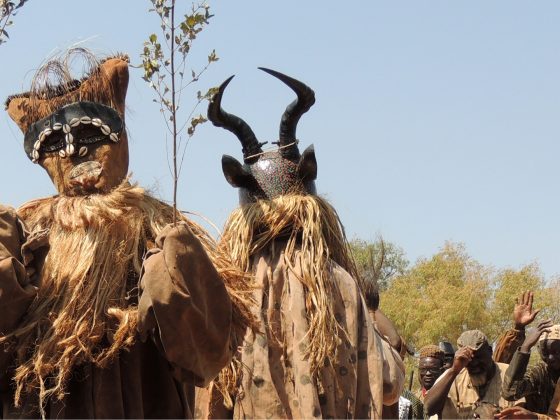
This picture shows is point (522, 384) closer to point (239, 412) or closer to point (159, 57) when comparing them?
point (239, 412)

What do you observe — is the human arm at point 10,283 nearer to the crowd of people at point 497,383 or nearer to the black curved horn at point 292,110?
the black curved horn at point 292,110

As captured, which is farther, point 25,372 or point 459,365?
point 459,365

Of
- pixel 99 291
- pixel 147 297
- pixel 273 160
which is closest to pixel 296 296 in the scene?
pixel 273 160

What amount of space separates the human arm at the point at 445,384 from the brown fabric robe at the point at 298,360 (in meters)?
2.94

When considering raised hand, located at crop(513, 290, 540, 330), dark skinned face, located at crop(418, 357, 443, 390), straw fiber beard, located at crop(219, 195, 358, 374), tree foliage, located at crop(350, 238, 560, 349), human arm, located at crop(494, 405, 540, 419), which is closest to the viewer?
straw fiber beard, located at crop(219, 195, 358, 374)

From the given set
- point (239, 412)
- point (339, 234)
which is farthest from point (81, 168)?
point (339, 234)

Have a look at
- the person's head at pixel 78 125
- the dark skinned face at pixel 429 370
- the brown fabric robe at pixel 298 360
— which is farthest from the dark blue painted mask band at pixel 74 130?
the dark skinned face at pixel 429 370

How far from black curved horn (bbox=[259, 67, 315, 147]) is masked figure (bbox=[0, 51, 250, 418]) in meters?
2.11

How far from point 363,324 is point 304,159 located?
0.86 m

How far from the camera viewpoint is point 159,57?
3.54 meters

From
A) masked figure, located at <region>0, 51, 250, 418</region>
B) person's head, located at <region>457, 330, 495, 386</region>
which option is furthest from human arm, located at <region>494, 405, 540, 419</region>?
masked figure, located at <region>0, 51, 250, 418</region>

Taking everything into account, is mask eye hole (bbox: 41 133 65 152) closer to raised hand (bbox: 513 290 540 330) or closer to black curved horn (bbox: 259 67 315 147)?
black curved horn (bbox: 259 67 315 147)

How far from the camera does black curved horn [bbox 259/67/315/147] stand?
6.52m

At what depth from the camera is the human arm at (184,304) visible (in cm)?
373
